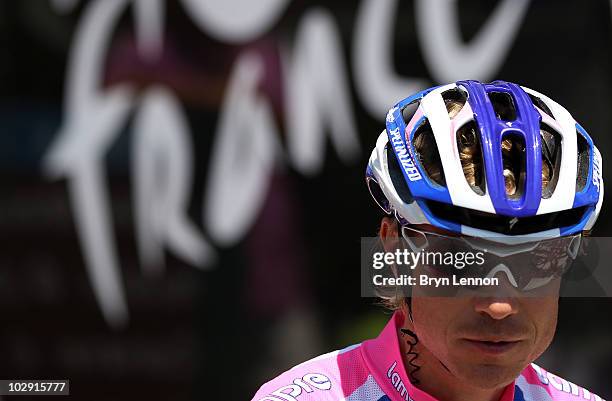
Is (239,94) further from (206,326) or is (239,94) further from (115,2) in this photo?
(206,326)

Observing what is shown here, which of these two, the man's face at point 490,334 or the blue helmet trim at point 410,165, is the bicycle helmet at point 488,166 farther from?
the man's face at point 490,334

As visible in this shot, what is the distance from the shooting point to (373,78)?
4.53 m

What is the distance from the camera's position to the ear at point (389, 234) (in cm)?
182

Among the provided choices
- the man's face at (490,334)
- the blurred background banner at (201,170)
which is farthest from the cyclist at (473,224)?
the blurred background banner at (201,170)

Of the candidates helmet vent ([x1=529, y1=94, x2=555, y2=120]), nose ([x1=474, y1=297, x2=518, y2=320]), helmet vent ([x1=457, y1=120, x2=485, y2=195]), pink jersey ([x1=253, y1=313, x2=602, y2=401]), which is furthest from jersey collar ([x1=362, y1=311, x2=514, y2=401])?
helmet vent ([x1=529, y1=94, x2=555, y2=120])

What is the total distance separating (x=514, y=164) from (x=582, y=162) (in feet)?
0.53


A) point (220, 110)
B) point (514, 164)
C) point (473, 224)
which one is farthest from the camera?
point (220, 110)

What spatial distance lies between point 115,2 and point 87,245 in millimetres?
1125

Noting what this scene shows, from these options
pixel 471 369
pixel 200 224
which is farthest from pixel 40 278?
pixel 471 369

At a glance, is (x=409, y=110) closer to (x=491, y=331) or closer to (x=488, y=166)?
(x=488, y=166)

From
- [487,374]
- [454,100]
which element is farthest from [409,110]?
[487,374]

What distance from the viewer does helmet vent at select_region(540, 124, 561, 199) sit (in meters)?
1.71

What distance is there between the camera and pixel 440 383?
1816 millimetres

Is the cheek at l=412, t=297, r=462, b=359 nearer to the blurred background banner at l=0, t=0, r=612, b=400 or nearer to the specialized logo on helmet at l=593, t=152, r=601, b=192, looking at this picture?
the specialized logo on helmet at l=593, t=152, r=601, b=192
